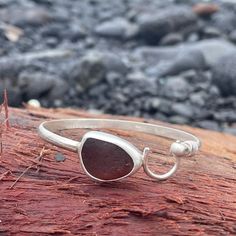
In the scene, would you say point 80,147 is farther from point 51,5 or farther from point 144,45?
point 51,5

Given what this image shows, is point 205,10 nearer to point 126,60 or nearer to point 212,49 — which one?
point 212,49

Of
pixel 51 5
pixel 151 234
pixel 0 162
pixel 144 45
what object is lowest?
pixel 151 234

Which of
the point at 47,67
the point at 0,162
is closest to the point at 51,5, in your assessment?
the point at 47,67

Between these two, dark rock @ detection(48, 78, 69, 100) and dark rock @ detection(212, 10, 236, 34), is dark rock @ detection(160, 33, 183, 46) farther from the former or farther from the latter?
dark rock @ detection(48, 78, 69, 100)

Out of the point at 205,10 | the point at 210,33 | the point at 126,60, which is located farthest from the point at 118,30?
the point at 205,10

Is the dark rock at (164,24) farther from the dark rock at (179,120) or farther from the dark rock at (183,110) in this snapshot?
the dark rock at (179,120)

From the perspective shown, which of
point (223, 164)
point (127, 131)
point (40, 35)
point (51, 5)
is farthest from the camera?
point (51, 5)
